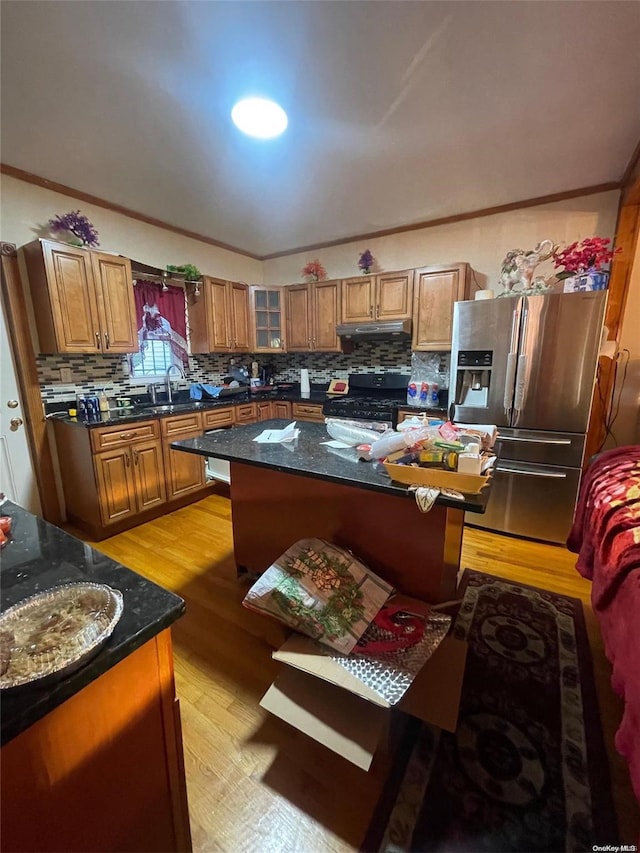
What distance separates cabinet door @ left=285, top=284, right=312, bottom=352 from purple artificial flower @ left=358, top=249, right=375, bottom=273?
24.1 inches

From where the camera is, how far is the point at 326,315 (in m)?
3.74

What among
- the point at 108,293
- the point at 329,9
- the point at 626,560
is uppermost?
the point at 329,9

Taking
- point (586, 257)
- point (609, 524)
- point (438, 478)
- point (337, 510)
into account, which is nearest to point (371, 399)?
point (586, 257)

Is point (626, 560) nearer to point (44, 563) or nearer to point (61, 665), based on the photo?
point (61, 665)

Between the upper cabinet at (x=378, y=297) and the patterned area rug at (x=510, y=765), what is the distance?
107 inches

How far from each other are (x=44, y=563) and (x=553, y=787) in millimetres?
1666

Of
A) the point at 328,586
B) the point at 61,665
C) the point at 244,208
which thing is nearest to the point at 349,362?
the point at 244,208

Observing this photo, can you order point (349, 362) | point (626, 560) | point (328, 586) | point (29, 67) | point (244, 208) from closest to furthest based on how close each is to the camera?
point (626, 560), point (328, 586), point (29, 67), point (244, 208), point (349, 362)

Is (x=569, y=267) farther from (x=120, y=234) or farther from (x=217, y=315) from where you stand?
(x=120, y=234)

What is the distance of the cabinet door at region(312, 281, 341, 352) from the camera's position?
3.66 m

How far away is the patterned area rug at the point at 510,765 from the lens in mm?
1004

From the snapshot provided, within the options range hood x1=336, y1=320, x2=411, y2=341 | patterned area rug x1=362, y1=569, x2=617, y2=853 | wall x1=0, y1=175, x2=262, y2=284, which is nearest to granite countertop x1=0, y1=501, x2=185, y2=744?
patterned area rug x1=362, y1=569, x2=617, y2=853

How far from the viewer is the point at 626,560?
123 cm

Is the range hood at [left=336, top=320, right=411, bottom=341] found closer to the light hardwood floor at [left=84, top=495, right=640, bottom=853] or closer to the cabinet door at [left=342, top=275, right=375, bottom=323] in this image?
the cabinet door at [left=342, top=275, right=375, bottom=323]
